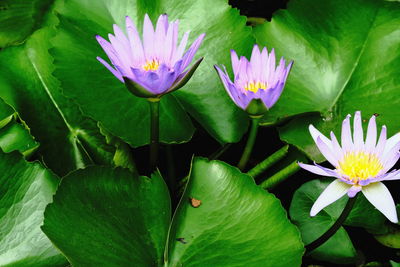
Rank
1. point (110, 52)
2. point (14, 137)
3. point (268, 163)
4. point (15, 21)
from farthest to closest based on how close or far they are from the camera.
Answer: point (15, 21) → point (268, 163) → point (14, 137) → point (110, 52)

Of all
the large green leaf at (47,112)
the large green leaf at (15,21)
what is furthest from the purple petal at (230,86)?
the large green leaf at (15,21)

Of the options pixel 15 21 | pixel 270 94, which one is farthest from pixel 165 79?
pixel 15 21

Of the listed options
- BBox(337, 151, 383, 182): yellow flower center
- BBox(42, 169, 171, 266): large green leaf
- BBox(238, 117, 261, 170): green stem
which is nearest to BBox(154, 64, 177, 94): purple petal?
BBox(42, 169, 171, 266): large green leaf

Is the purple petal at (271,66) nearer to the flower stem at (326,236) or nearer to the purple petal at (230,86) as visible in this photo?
the purple petal at (230,86)

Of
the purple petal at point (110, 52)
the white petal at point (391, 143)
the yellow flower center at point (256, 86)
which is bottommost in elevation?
the white petal at point (391, 143)

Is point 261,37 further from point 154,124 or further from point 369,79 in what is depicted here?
point 154,124

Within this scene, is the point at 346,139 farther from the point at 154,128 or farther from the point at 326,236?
the point at 154,128

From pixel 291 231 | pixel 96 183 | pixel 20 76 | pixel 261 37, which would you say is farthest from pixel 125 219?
pixel 261 37
